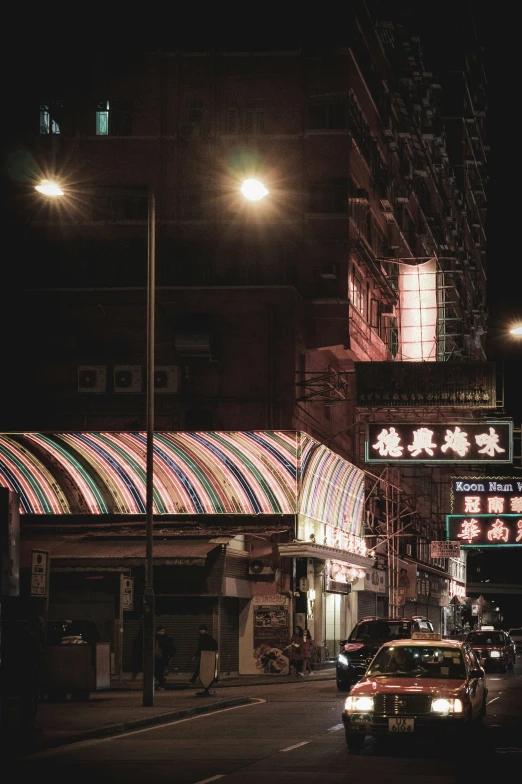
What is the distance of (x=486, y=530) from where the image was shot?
180 ft

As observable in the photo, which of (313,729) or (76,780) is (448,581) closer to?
(313,729)

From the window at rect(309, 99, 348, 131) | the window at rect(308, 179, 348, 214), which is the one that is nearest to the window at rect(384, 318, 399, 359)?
the window at rect(308, 179, 348, 214)

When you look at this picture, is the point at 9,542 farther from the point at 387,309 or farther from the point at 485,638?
the point at 387,309

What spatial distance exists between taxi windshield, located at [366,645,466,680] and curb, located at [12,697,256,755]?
455cm

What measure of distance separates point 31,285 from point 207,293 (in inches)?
247

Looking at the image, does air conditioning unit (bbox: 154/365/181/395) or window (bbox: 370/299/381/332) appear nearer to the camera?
air conditioning unit (bbox: 154/365/181/395)

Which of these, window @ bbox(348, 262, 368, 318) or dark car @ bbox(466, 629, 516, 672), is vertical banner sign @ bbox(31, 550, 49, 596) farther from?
window @ bbox(348, 262, 368, 318)

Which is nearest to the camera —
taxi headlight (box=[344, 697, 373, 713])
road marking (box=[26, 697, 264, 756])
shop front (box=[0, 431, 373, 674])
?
taxi headlight (box=[344, 697, 373, 713])

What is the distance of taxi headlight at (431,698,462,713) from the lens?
16750mm

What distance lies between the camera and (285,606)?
4097 cm

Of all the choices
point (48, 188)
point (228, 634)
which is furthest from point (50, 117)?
point (48, 188)

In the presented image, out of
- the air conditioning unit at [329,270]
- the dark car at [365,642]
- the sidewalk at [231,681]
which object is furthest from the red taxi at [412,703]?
the air conditioning unit at [329,270]

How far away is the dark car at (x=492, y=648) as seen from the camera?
44.1m

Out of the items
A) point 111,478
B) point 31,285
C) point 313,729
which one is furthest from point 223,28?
point 313,729
